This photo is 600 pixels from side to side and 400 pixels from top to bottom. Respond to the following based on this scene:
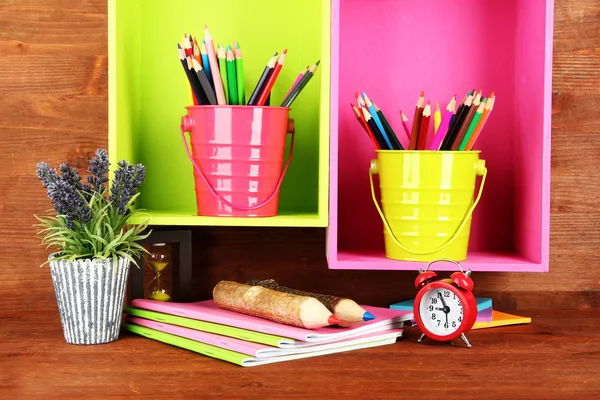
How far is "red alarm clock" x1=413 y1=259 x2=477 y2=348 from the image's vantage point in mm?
951

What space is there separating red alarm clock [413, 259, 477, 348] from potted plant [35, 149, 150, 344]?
36 centimetres

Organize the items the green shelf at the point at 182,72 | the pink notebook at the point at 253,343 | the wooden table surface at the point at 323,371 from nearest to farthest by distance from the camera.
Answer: the wooden table surface at the point at 323,371, the pink notebook at the point at 253,343, the green shelf at the point at 182,72

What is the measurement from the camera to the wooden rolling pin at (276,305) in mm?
930

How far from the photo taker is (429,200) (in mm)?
1053

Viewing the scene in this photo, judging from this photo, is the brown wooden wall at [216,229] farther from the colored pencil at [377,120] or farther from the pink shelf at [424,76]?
the colored pencil at [377,120]

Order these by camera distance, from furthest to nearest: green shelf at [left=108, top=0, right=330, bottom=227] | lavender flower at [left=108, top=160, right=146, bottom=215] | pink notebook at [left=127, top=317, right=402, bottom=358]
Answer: green shelf at [left=108, top=0, right=330, bottom=227] < lavender flower at [left=108, top=160, right=146, bottom=215] < pink notebook at [left=127, top=317, right=402, bottom=358]

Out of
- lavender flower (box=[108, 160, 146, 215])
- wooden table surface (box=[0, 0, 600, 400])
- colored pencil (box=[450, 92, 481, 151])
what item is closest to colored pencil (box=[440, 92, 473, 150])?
colored pencil (box=[450, 92, 481, 151])

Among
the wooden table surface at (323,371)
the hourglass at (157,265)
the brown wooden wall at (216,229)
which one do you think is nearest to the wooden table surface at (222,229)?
the brown wooden wall at (216,229)

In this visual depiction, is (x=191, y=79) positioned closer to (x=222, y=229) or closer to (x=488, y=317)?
(x=222, y=229)

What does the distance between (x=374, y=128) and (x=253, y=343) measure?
0.34 m

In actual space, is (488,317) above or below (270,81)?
below

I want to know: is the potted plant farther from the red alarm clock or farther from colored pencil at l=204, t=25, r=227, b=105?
the red alarm clock

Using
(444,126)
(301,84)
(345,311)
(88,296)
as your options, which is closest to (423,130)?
(444,126)

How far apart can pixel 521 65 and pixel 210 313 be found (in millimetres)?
586
